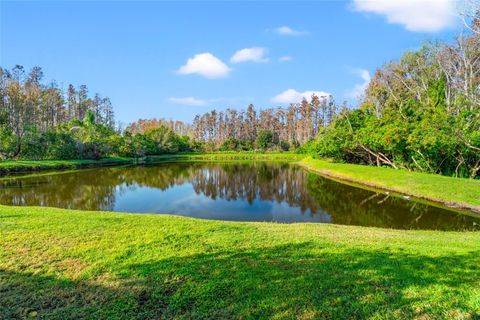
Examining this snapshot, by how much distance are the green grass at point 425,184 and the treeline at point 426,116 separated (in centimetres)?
245

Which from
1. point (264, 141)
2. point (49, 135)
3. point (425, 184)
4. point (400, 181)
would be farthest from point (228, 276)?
point (264, 141)

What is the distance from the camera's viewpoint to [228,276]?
15.6 ft

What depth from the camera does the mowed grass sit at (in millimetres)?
3883

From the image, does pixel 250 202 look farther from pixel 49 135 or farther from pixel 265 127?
pixel 265 127

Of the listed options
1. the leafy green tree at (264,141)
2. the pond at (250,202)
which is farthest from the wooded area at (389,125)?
the leafy green tree at (264,141)

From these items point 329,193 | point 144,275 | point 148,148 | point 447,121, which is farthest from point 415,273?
point 148,148

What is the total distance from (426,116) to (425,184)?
23.2 feet

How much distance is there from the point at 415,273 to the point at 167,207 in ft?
44.8

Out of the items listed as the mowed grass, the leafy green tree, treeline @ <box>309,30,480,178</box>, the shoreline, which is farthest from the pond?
the leafy green tree

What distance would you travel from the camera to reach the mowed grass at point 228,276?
3.88 m

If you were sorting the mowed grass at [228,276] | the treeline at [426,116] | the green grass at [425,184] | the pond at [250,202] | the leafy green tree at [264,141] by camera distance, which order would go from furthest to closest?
the leafy green tree at [264,141], the treeline at [426,116], the green grass at [425,184], the pond at [250,202], the mowed grass at [228,276]

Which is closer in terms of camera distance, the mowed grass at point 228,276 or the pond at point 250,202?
the mowed grass at point 228,276

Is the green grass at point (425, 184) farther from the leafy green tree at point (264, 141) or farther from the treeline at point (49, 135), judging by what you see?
the leafy green tree at point (264, 141)

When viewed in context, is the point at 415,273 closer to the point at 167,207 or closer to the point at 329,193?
the point at 167,207
